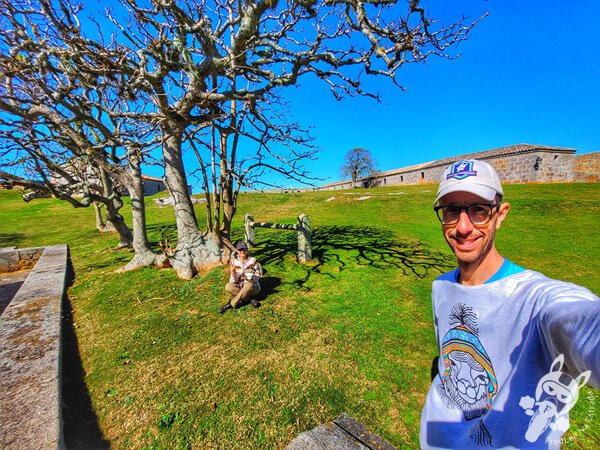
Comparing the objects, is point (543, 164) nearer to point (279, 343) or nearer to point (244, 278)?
point (244, 278)

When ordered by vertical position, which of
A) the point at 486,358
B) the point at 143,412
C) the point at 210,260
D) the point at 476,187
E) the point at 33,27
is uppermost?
the point at 33,27

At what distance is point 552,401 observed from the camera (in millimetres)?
1065

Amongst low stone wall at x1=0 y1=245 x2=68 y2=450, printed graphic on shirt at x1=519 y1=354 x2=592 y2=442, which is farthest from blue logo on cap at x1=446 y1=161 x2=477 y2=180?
low stone wall at x1=0 y1=245 x2=68 y2=450

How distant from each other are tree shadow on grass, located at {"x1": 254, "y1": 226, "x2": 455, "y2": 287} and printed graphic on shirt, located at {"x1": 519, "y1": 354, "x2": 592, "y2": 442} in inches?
210

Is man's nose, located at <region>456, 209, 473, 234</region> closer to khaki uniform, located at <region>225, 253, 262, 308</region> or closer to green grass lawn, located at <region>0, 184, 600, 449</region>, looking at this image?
green grass lawn, located at <region>0, 184, 600, 449</region>

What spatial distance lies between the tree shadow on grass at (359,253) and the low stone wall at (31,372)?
4.57 metres

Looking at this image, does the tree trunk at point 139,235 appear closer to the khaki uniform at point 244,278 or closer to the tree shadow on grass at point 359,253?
the tree shadow on grass at point 359,253

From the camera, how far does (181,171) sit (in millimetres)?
6992

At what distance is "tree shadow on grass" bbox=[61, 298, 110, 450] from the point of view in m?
2.50

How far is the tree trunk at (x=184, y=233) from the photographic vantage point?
6.80 m

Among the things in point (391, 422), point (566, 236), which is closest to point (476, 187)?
point (391, 422)

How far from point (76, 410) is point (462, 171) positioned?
4705mm

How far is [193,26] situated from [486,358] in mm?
6223

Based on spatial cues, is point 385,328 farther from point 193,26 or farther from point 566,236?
point 566,236
